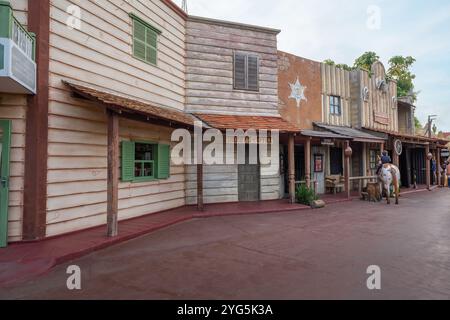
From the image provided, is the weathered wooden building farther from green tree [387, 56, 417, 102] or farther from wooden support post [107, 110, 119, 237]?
green tree [387, 56, 417, 102]

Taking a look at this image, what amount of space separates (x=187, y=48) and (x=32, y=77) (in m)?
6.10

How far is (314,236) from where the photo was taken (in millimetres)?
6406

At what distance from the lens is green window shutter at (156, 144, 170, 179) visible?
8820 millimetres

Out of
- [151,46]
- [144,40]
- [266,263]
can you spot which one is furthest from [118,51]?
[266,263]

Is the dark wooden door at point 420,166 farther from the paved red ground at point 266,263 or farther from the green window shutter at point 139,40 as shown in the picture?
the green window shutter at point 139,40

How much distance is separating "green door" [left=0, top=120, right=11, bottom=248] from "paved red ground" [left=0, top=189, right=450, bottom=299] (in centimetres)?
172

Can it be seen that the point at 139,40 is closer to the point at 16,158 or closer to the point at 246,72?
the point at 246,72

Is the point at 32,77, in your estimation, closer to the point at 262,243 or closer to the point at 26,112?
the point at 26,112

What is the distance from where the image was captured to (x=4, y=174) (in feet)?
17.5

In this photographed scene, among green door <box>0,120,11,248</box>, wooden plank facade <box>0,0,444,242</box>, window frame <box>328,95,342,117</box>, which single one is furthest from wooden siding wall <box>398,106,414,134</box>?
green door <box>0,120,11,248</box>

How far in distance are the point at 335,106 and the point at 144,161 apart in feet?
34.9

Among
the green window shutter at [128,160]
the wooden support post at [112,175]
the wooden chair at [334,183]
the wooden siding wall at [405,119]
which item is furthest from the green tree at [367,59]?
the wooden support post at [112,175]

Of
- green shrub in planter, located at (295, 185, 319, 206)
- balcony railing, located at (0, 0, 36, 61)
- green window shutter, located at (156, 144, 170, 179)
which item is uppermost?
balcony railing, located at (0, 0, 36, 61)
